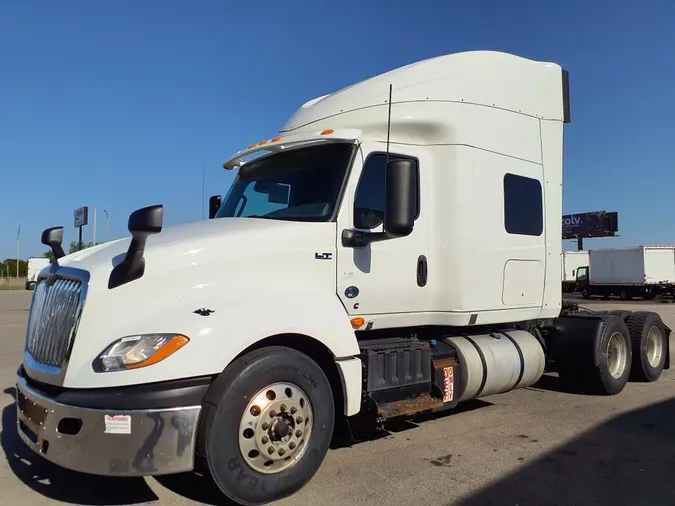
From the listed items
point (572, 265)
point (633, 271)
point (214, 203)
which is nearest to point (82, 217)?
point (214, 203)

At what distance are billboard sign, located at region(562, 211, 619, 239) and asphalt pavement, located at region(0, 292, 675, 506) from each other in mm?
53981

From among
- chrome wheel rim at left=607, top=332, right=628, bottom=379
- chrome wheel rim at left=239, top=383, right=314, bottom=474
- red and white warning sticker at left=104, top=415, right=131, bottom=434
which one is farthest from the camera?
chrome wheel rim at left=607, top=332, right=628, bottom=379

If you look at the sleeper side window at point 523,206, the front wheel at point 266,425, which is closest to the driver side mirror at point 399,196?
the front wheel at point 266,425

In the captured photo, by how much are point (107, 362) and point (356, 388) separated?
1897 millimetres

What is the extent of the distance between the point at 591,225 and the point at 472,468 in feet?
193

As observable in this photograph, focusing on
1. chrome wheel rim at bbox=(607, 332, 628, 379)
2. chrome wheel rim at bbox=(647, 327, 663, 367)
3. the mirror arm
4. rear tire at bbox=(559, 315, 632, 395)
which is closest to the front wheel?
the mirror arm

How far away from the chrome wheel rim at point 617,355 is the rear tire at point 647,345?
1.40 feet

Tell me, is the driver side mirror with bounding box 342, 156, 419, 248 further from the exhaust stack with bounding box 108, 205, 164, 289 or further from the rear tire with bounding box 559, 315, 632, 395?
the rear tire with bounding box 559, 315, 632, 395

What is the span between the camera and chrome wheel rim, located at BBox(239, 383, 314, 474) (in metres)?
3.82

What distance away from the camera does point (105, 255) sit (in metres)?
4.08

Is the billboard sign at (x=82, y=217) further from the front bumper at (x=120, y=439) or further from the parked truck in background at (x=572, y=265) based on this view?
the parked truck in background at (x=572, y=265)

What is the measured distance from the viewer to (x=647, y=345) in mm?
8422

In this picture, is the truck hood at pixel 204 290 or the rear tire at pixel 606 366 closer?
the truck hood at pixel 204 290

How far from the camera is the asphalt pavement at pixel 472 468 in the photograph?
4.07m
